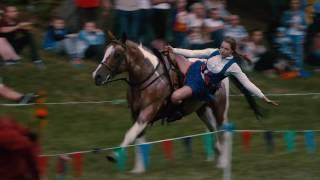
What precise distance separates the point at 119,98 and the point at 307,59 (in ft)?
15.2

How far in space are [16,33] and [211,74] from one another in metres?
5.76

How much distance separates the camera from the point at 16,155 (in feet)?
8.75

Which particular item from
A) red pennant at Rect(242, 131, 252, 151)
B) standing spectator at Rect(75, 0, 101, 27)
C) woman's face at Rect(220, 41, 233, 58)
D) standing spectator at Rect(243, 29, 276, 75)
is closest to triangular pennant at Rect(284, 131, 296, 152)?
red pennant at Rect(242, 131, 252, 151)

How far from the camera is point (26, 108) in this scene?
1239 cm

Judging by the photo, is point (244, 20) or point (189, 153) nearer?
point (189, 153)

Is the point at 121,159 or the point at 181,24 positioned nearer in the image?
the point at 121,159

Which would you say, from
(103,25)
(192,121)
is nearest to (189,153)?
(192,121)

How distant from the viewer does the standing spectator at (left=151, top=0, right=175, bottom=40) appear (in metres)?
14.6

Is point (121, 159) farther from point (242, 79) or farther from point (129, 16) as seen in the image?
point (129, 16)

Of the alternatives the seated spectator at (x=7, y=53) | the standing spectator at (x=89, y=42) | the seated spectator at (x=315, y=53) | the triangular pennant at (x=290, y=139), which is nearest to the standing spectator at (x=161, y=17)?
the standing spectator at (x=89, y=42)

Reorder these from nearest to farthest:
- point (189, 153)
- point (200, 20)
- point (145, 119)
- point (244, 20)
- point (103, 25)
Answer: point (145, 119) < point (189, 153) < point (200, 20) < point (103, 25) < point (244, 20)

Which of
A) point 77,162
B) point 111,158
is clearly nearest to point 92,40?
point 111,158

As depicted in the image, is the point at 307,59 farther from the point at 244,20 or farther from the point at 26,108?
the point at 26,108

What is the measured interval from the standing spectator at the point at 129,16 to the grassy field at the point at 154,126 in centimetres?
95
